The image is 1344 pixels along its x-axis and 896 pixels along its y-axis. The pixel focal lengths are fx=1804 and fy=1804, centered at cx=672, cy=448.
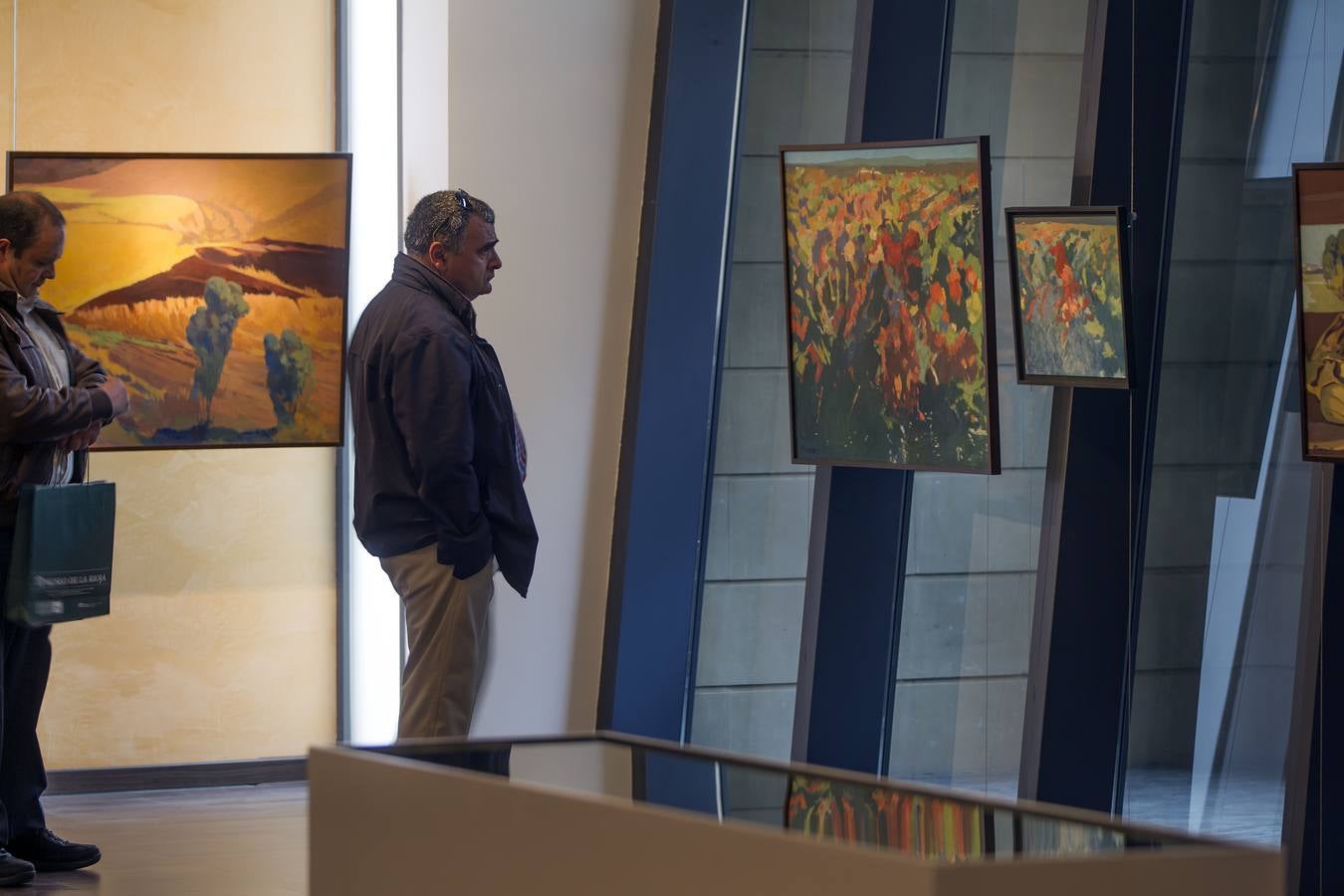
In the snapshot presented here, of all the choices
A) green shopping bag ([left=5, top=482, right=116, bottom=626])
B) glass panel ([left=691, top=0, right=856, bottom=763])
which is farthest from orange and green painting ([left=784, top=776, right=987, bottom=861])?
glass panel ([left=691, top=0, right=856, bottom=763])

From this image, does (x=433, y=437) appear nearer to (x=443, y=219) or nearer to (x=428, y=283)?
(x=428, y=283)

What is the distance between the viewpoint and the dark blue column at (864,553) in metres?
5.06

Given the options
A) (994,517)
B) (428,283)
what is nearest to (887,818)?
(428,283)

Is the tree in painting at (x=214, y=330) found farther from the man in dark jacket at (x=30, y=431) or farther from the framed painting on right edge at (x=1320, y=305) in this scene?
the framed painting on right edge at (x=1320, y=305)

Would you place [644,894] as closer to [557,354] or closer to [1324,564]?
[1324,564]

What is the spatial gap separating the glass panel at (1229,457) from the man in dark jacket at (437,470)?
5.54 ft

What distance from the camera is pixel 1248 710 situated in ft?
A: 14.7

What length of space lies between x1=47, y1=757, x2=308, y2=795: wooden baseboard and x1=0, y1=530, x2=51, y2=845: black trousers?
149 centimetres

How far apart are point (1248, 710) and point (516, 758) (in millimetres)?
2658

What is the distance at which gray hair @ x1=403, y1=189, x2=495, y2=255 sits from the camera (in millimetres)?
4832

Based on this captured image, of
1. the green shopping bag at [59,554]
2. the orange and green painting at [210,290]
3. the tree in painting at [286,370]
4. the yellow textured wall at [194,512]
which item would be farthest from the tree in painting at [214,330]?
the green shopping bag at [59,554]

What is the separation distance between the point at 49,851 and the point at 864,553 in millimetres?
2463

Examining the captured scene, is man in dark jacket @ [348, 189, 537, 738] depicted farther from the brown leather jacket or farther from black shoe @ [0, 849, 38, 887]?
black shoe @ [0, 849, 38, 887]

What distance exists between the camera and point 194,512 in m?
6.68
